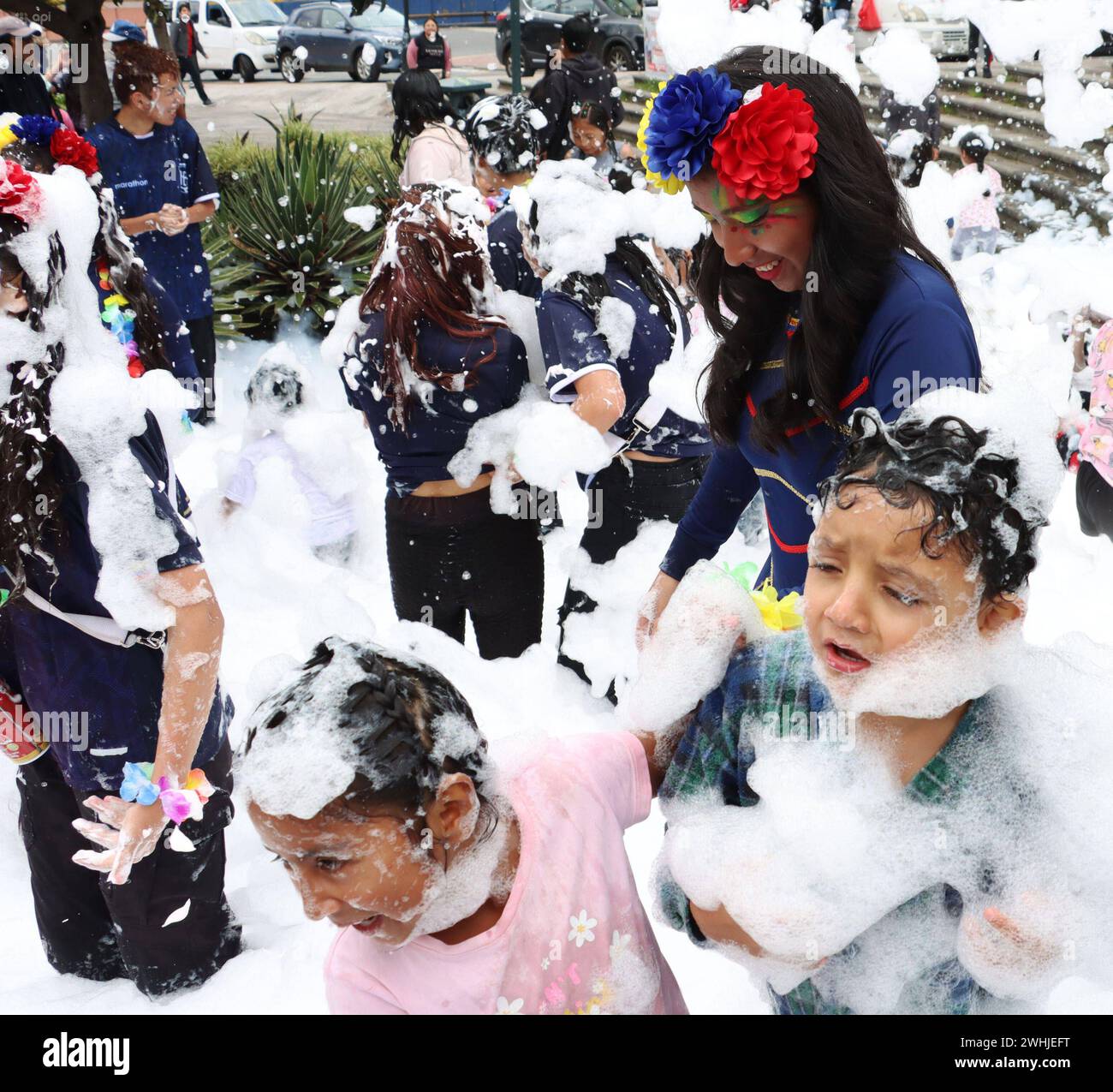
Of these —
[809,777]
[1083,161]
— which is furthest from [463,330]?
[1083,161]

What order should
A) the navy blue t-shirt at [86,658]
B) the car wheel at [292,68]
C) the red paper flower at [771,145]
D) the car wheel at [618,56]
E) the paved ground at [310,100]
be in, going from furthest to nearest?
1. the car wheel at [292,68]
2. the car wheel at [618,56]
3. the paved ground at [310,100]
4. the navy blue t-shirt at [86,658]
5. the red paper flower at [771,145]

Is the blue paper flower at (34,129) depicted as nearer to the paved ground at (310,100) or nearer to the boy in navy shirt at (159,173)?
the boy in navy shirt at (159,173)

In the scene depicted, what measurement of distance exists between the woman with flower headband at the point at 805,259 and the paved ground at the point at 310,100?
10922mm

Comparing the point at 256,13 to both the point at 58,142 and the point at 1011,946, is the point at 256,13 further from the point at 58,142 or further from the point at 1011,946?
the point at 1011,946

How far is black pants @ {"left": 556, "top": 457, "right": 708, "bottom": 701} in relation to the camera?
3.44 metres

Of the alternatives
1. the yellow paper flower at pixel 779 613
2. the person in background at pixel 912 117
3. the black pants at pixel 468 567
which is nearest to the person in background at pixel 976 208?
the person in background at pixel 912 117

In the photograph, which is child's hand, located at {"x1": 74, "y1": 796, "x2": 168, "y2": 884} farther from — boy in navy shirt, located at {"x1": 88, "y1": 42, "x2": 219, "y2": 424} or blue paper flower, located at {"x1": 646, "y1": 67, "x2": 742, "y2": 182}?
boy in navy shirt, located at {"x1": 88, "y1": 42, "x2": 219, "y2": 424}

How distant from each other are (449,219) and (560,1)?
593 inches

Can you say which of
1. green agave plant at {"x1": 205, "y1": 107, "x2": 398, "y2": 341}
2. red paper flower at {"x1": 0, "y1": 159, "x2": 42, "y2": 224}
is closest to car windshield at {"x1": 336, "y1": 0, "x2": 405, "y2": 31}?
green agave plant at {"x1": 205, "y1": 107, "x2": 398, "y2": 341}

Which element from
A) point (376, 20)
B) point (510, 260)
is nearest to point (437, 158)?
point (510, 260)

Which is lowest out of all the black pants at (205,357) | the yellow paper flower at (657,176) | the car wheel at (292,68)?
the car wheel at (292,68)

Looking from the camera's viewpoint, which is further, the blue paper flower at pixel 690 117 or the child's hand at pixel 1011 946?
the blue paper flower at pixel 690 117

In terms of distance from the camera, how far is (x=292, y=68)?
17797 mm

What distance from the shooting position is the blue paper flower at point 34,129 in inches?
91.1
